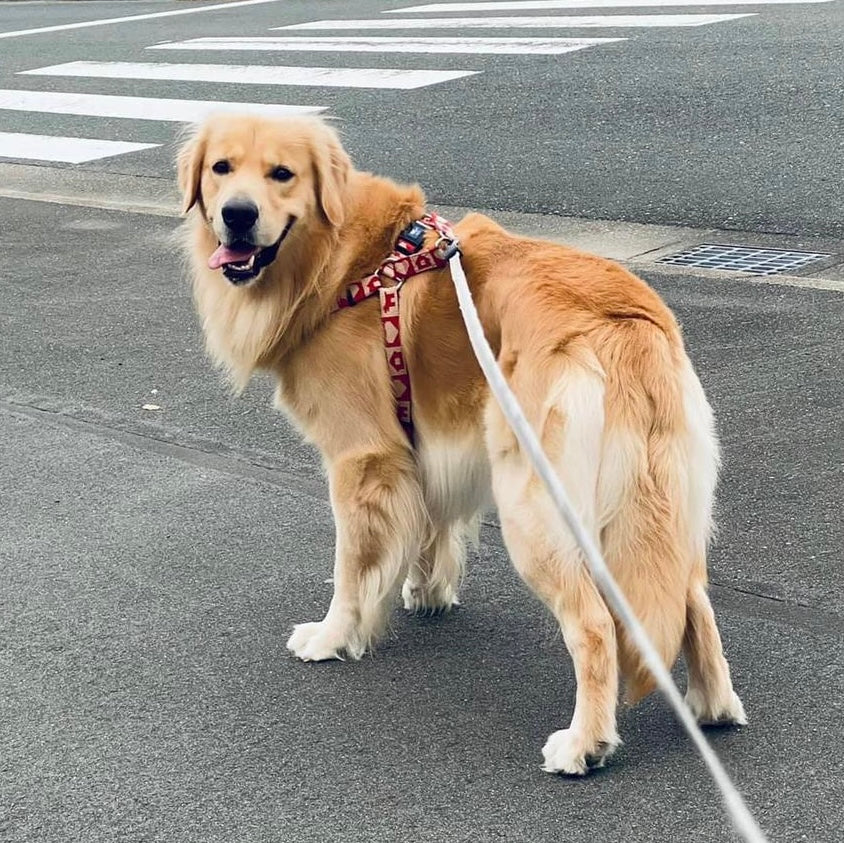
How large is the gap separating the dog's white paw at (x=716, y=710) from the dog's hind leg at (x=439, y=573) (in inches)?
36.7

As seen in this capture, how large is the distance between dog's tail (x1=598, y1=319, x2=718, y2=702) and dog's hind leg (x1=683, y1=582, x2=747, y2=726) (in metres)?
0.15

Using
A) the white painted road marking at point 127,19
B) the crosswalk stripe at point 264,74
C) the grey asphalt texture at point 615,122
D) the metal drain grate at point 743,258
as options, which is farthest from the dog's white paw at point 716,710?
the white painted road marking at point 127,19

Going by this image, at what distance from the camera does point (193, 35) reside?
1605cm

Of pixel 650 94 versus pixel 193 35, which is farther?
pixel 193 35

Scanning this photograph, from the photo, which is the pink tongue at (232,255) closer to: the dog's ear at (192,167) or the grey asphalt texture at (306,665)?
the dog's ear at (192,167)

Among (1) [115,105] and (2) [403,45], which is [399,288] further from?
(2) [403,45]

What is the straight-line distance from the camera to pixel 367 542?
150 inches

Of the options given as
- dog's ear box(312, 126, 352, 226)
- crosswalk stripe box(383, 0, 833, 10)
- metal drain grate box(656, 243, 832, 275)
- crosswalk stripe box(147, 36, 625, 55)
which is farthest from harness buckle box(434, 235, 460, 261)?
crosswalk stripe box(383, 0, 833, 10)

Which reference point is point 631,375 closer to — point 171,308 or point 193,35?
point 171,308

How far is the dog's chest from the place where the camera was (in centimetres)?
362

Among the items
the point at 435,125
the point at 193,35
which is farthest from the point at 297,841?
the point at 193,35

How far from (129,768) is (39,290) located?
4.98 m

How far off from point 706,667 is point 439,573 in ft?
3.22

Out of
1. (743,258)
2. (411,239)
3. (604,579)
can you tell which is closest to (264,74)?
(743,258)
